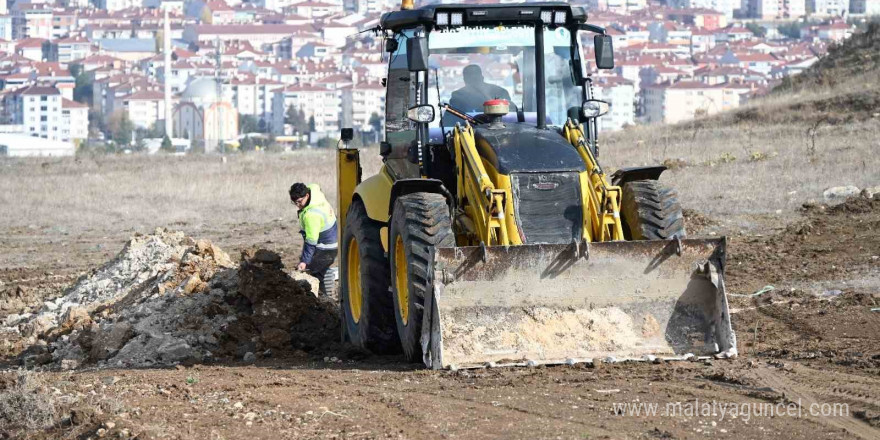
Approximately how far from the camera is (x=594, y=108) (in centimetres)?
1069

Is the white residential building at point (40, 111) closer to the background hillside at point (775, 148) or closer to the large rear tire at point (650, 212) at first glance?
the background hillside at point (775, 148)

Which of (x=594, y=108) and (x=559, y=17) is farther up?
(x=559, y=17)

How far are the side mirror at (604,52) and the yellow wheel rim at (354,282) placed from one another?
2.54 meters

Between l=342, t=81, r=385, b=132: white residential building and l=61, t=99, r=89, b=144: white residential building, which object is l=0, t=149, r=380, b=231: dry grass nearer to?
l=342, t=81, r=385, b=132: white residential building

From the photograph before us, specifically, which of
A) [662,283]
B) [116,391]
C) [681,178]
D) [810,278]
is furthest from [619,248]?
[681,178]

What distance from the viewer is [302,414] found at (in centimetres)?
811

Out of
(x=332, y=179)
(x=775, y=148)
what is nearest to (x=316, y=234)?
(x=775, y=148)

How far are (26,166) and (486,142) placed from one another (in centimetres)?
2933

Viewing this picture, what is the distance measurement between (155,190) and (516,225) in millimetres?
20490

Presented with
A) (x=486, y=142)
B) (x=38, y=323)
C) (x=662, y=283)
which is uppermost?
(x=486, y=142)

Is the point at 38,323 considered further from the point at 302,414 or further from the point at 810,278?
the point at 810,278

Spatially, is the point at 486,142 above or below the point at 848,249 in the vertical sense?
above

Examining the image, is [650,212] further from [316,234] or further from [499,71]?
[316,234]

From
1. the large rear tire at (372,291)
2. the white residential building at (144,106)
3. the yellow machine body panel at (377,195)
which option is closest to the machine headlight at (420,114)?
the yellow machine body panel at (377,195)
